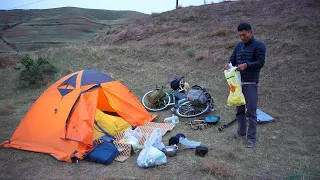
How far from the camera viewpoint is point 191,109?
6812 mm

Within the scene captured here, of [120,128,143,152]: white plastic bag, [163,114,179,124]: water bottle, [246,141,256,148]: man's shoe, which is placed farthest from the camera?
[163,114,179,124]: water bottle

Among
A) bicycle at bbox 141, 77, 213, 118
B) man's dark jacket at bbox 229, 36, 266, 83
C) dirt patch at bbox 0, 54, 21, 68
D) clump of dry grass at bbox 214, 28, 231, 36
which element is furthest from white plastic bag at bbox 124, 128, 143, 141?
dirt patch at bbox 0, 54, 21, 68

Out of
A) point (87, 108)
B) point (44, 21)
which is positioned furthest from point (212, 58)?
point (44, 21)

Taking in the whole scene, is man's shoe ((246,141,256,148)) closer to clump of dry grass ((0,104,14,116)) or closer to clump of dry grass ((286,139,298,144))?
clump of dry grass ((286,139,298,144))

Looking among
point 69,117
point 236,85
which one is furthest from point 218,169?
point 69,117

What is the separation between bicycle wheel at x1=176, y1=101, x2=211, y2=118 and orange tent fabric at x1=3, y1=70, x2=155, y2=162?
120cm

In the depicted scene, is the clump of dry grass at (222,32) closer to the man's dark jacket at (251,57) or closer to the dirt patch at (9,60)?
the man's dark jacket at (251,57)

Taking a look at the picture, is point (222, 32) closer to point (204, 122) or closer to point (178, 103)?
point (178, 103)

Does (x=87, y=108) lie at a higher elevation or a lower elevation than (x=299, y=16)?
lower

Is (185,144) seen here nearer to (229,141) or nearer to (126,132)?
(229,141)

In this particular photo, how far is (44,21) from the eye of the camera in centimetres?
4025

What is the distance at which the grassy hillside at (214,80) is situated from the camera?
13.9ft

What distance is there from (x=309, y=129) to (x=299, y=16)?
29.8 feet

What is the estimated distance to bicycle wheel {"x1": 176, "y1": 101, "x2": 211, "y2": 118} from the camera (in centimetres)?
673
